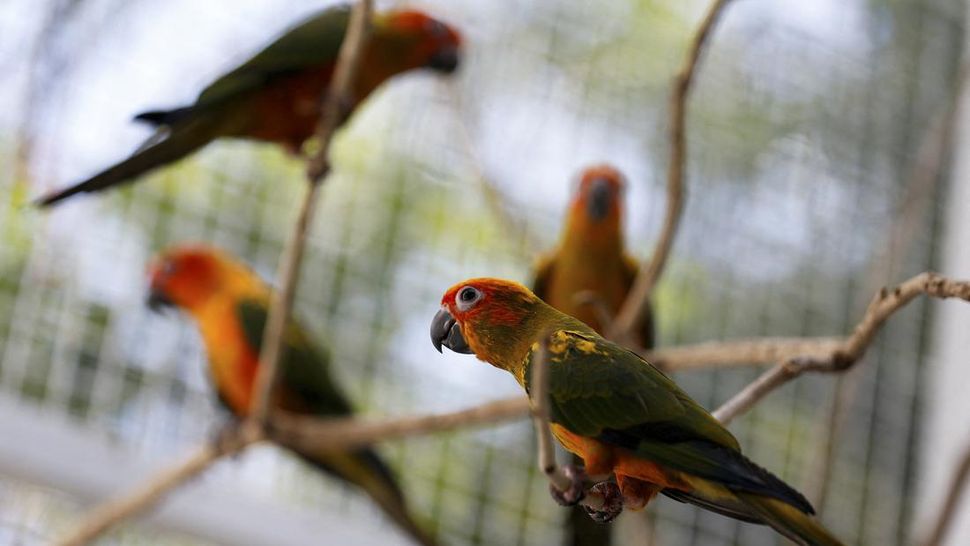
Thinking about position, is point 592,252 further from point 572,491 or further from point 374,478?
point 572,491

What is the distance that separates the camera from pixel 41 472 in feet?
6.91

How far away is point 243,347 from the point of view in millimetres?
2453

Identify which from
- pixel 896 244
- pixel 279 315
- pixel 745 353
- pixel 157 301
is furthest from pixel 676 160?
pixel 157 301

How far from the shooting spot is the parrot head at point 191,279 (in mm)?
2521

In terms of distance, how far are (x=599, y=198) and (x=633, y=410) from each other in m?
1.50

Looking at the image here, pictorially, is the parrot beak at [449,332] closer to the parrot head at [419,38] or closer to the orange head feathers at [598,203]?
the orange head feathers at [598,203]

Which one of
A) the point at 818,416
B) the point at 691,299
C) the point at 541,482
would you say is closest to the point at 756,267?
the point at 691,299

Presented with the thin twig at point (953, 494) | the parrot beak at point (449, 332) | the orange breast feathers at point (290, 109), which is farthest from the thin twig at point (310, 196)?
the thin twig at point (953, 494)

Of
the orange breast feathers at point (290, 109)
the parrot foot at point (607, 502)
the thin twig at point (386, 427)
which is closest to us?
the parrot foot at point (607, 502)

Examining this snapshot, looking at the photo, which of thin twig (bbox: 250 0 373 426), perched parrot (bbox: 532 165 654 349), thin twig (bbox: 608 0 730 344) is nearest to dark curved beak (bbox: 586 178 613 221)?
perched parrot (bbox: 532 165 654 349)

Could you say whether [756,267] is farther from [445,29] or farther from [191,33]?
[191,33]

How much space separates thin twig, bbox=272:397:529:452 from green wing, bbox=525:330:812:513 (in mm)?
943

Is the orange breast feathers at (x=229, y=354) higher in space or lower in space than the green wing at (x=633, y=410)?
lower

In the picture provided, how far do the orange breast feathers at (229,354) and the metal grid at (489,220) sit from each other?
68mm
